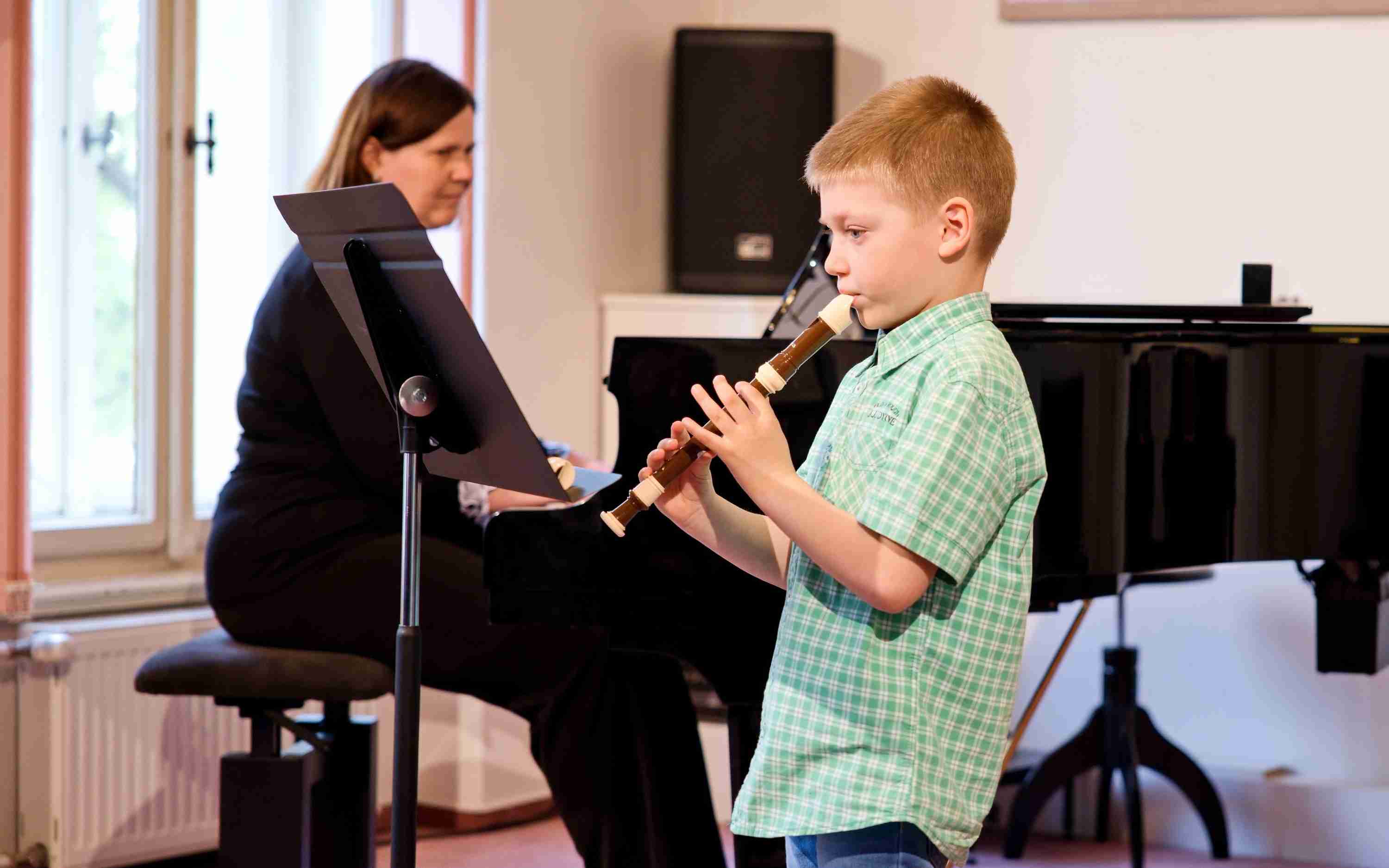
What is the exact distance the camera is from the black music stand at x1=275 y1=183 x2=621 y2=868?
1551mm

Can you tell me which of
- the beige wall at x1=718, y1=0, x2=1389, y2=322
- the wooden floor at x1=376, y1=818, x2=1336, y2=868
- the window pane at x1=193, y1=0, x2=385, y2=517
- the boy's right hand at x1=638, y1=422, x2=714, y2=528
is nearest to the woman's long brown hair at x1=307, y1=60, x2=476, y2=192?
the window pane at x1=193, y1=0, x2=385, y2=517

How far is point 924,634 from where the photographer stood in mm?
1276

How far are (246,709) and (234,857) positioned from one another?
21 centimetres

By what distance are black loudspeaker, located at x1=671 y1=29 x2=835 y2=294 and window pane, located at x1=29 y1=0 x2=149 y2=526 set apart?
4.44 ft

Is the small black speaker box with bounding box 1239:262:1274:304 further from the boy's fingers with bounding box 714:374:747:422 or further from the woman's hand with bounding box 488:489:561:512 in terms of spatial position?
the boy's fingers with bounding box 714:374:747:422

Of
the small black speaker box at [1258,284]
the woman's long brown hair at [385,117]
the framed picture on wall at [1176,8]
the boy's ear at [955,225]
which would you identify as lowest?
the boy's ear at [955,225]

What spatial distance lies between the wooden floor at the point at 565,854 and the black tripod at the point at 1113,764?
5cm

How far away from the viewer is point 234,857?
88.2 inches

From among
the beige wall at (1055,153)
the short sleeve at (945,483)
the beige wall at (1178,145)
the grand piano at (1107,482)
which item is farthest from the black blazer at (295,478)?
the beige wall at (1178,145)

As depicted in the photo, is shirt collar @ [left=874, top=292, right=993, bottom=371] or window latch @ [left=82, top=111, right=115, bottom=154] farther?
window latch @ [left=82, top=111, right=115, bottom=154]

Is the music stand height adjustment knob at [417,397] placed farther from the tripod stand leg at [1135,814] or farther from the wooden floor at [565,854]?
the tripod stand leg at [1135,814]

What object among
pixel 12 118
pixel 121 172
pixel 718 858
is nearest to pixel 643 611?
pixel 718 858

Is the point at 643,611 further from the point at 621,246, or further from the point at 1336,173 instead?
the point at 1336,173

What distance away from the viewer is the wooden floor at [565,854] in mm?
3199
